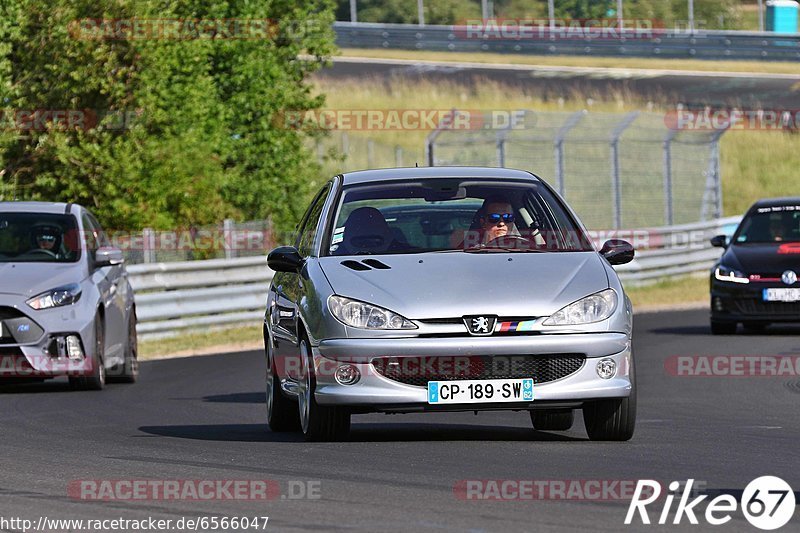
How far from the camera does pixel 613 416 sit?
966 cm

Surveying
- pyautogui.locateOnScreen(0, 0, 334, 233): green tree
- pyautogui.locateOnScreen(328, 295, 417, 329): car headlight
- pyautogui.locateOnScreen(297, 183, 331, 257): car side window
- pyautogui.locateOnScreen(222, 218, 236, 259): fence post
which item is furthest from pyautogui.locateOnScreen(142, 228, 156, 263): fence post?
pyautogui.locateOnScreen(328, 295, 417, 329): car headlight

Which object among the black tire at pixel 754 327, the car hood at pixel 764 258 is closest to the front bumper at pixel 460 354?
the car hood at pixel 764 258

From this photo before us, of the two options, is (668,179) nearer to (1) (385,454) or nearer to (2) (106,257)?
(2) (106,257)

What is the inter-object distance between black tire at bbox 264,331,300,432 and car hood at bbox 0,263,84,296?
4230mm

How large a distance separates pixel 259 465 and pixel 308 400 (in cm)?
98

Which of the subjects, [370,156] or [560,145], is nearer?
[560,145]

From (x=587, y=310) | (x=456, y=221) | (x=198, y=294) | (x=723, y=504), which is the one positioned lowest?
(x=198, y=294)

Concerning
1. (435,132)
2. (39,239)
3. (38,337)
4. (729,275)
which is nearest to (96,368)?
(38,337)

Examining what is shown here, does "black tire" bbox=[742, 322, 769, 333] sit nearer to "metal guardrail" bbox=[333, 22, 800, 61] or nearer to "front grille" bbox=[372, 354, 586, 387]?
"front grille" bbox=[372, 354, 586, 387]

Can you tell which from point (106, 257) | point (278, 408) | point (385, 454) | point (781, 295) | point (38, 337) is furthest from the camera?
point (781, 295)

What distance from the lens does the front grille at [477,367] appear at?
362 inches

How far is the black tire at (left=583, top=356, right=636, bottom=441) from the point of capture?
31.4 feet

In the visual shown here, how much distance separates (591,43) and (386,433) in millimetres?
50039

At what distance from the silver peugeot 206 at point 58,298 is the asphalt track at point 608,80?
34560mm
